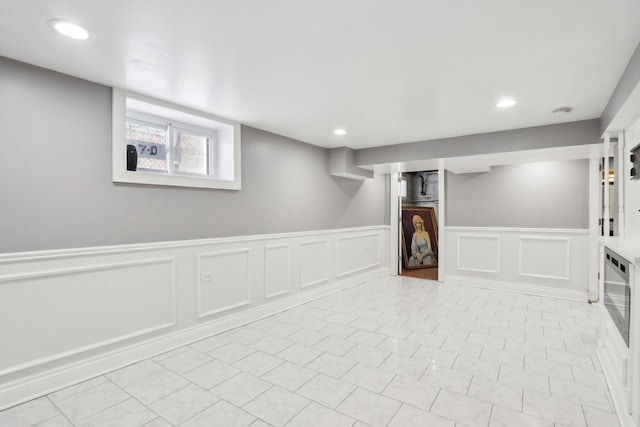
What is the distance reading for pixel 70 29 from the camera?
5.97 ft

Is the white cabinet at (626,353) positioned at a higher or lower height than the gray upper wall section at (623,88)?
lower

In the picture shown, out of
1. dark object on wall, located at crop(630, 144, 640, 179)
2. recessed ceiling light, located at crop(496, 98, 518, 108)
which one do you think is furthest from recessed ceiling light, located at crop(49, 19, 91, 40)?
dark object on wall, located at crop(630, 144, 640, 179)

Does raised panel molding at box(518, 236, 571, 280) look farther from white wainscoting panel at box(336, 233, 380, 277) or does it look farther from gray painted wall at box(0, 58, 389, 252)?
gray painted wall at box(0, 58, 389, 252)

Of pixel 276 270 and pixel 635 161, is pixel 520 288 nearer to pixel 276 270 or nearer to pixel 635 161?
pixel 635 161

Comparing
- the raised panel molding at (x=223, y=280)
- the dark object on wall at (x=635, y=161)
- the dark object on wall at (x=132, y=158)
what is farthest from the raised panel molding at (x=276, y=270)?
the dark object on wall at (x=635, y=161)

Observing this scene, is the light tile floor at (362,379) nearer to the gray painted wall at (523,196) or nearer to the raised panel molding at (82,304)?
the raised panel molding at (82,304)

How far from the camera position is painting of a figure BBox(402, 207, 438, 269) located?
7027mm

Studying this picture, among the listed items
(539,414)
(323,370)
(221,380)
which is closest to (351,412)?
(323,370)

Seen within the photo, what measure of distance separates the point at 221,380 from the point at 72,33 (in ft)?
8.09

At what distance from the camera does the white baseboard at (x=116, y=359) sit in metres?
2.19

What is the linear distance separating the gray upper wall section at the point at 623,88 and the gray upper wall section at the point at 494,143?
1.32ft

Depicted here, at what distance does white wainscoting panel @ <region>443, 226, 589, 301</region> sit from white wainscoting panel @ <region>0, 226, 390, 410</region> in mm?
3039

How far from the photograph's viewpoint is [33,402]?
2186 millimetres

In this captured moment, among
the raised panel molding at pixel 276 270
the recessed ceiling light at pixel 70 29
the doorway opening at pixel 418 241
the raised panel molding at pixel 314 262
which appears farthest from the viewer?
the doorway opening at pixel 418 241
